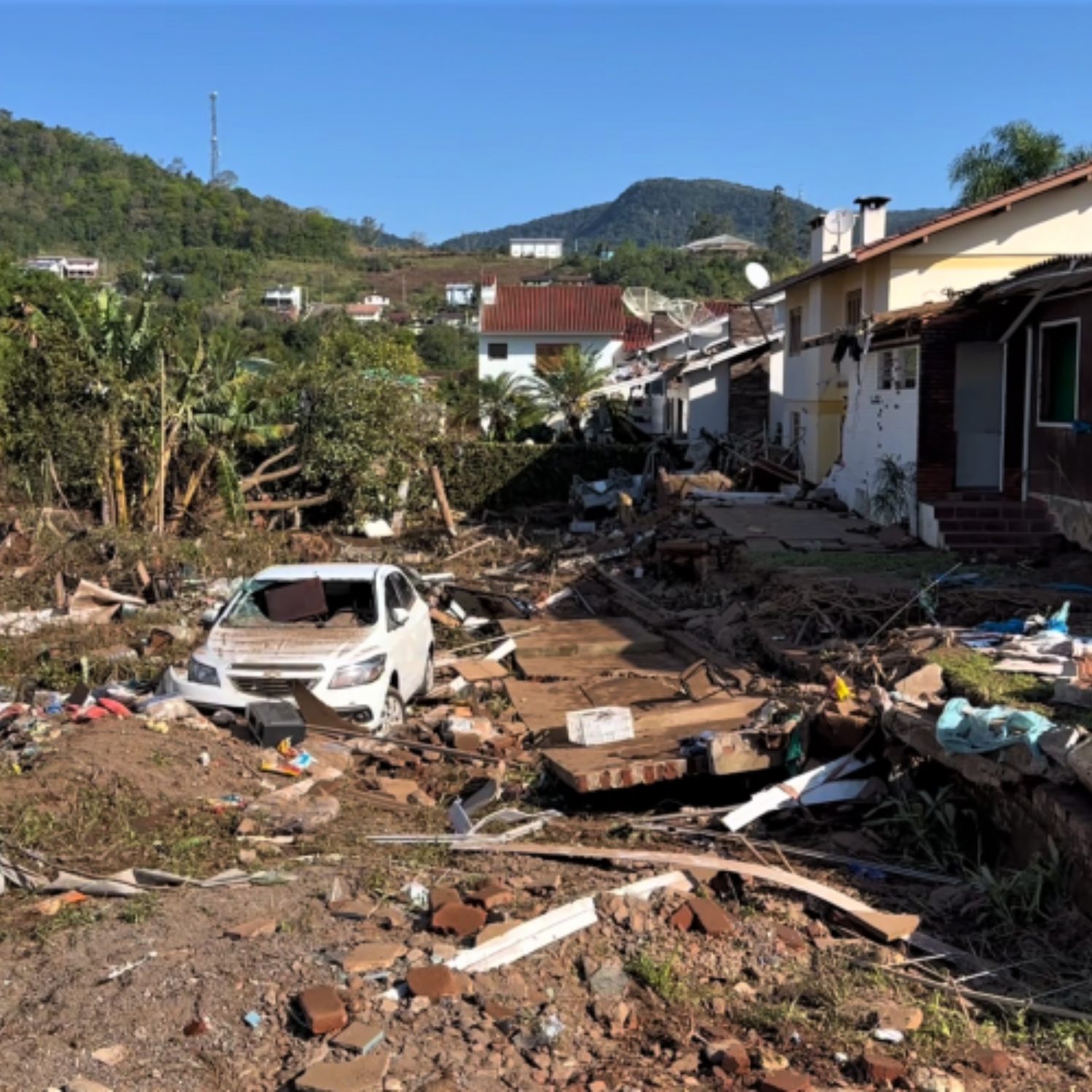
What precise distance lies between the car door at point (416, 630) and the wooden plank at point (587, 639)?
2277 mm

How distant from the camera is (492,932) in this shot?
5.97m

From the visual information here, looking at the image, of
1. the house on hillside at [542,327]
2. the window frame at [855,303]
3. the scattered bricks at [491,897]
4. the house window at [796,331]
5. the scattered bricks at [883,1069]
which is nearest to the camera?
the scattered bricks at [883,1069]

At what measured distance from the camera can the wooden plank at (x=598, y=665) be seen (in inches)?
554

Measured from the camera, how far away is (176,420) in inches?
940

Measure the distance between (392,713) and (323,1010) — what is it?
20.6 feet

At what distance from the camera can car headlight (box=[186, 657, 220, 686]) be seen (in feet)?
36.0

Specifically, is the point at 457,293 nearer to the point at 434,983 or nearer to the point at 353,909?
the point at 353,909

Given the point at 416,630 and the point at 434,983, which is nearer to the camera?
the point at 434,983

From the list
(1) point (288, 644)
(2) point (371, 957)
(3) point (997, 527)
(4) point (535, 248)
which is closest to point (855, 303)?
(3) point (997, 527)

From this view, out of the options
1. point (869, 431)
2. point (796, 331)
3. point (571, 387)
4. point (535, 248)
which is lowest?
point (869, 431)

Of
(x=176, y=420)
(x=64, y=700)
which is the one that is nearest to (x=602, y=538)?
(x=176, y=420)

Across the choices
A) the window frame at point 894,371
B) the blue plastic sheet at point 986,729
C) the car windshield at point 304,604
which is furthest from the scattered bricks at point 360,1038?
the window frame at point 894,371

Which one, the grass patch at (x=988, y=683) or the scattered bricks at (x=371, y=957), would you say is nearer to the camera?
the scattered bricks at (x=371, y=957)

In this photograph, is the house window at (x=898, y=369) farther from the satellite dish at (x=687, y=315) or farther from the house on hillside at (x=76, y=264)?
the house on hillside at (x=76, y=264)
